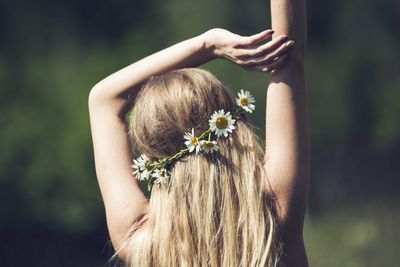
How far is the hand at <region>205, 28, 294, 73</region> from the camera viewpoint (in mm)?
1958

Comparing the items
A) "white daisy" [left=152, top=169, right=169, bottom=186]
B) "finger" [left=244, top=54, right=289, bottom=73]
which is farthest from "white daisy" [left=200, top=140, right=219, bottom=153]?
"finger" [left=244, top=54, right=289, bottom=73]

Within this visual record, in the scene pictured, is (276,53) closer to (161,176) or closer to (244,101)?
(244,101)

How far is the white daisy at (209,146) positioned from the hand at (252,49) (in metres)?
0.22

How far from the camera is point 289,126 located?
6.31 ft

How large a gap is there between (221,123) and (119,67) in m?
10.5

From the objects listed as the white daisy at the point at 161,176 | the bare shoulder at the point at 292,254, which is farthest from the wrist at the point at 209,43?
the bare shoulder at the point at 292,254

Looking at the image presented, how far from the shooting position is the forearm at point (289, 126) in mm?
1912

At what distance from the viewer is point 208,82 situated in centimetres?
201

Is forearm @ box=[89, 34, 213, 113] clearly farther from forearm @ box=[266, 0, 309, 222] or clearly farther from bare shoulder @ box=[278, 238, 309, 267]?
bare shoulder @ box=[278, 238, 309, 267]

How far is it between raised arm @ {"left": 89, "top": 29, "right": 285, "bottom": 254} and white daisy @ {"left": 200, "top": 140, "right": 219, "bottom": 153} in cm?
22

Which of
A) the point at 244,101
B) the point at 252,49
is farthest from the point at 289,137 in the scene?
the point at 252,49

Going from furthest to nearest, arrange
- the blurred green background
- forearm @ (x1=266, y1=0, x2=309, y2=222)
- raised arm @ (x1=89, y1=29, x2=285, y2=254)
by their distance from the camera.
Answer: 1. the blurred green background
2. raised arm @ (x1=89, y1=29, x2=285, y2=254)
3. forearm @ (x1=266, y1=0, x2=309, y2=222)
